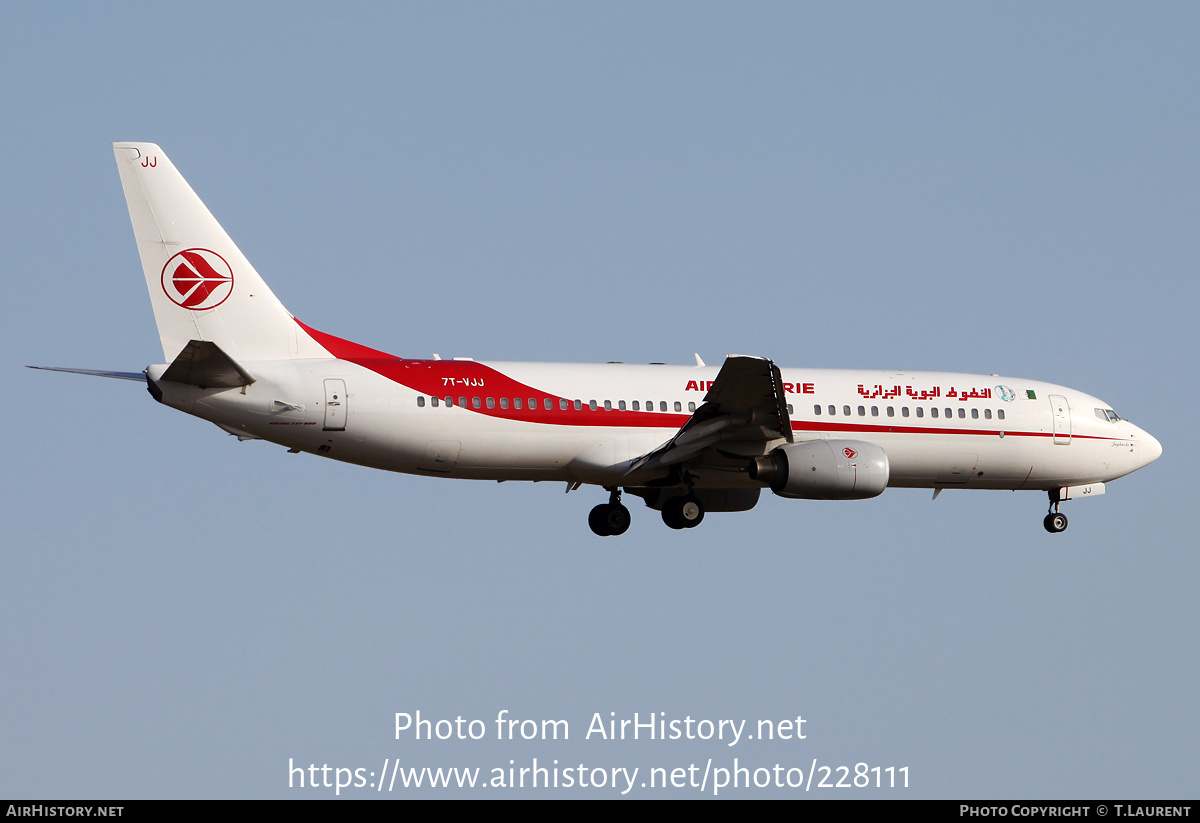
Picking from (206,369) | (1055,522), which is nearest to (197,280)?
(206,369)

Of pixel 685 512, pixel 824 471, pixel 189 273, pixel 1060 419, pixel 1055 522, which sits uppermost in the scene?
pixel 1060 419

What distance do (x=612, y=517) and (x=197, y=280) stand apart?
10.9 meters

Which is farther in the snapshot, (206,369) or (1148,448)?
(1148,448)

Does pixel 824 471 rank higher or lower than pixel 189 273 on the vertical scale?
lower

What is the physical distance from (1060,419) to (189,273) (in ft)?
68.1

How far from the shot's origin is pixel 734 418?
30328mm

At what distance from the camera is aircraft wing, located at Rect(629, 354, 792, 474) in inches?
1147

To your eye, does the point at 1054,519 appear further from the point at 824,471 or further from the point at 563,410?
the point at 563,410

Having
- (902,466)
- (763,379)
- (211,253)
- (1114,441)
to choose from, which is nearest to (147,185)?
(211,253)

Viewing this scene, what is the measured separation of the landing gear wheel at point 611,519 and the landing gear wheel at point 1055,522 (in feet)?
35.4

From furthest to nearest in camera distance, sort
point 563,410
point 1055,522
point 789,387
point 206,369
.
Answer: point 1055,522 → point 789,387 → point 563,410 → point 206,369

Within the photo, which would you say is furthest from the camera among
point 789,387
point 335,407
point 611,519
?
point 611,519

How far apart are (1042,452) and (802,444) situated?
759 centimetres

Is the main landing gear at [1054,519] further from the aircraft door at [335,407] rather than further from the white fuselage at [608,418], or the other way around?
the aircraft door at [335,407]
